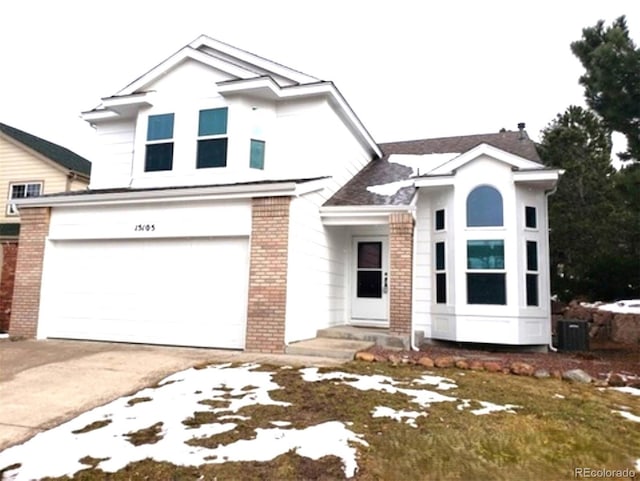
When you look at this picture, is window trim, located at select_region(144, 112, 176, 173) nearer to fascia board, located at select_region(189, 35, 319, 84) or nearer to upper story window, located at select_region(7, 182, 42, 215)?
fascia board, located at select_region(189, 35, 319, 84)

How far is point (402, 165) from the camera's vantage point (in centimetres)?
1338

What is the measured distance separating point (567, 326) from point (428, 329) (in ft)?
9.91

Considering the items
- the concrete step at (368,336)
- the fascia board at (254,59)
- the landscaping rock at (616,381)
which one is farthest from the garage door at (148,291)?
the landscaping rock at (616,381)

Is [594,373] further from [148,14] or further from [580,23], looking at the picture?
[148,14]

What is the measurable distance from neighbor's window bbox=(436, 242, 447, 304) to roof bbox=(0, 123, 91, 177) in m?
14.9

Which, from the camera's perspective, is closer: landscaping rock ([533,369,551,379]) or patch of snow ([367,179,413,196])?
landscaping rock ([533,369,551,379])

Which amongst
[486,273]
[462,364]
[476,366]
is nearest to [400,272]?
[486,273]

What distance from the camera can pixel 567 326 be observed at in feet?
32.7

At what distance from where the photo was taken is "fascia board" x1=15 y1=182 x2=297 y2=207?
828cm

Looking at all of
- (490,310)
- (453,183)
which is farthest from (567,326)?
(453,183)

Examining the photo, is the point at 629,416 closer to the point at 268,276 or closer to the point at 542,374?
the point at 542,374

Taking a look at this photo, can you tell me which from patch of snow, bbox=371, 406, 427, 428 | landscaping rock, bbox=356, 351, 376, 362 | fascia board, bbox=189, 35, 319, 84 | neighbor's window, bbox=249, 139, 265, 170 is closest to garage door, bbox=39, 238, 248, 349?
landscaping rock, bbox=356, 351, 376, 362

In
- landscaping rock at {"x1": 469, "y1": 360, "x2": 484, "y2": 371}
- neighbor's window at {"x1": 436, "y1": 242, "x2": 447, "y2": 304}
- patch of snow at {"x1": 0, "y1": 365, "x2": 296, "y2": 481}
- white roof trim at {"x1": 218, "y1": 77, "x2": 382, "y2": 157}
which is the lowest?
patch of snow at {"x1": 0, "y1": 365, "x2": 296, "y2": 481}

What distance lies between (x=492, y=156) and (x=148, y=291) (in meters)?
7.78
